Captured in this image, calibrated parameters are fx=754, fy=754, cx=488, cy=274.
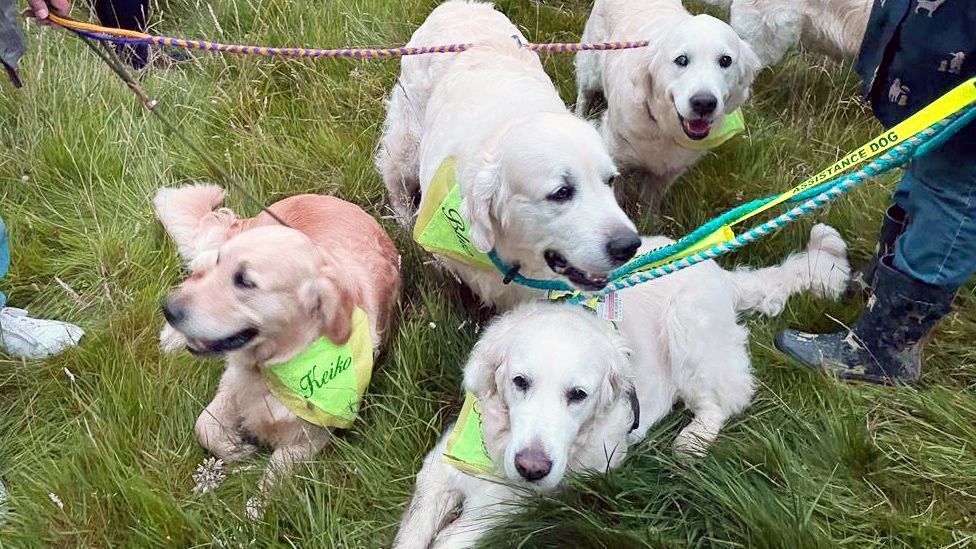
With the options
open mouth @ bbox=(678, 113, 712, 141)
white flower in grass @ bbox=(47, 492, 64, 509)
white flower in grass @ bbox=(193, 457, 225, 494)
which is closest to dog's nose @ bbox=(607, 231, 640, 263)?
open mouth @ bbox=(678, 113, 712, 141)

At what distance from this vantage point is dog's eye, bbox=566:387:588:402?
2.02 meters

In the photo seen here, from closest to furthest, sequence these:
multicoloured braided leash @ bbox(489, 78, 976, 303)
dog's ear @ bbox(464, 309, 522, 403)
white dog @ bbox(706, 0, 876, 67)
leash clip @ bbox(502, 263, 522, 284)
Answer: multicoloured braided leash @ bbox(489, 78, 976, 303), dog's ear @ bbox(464, 309, 522, 403), leash clip @ bbox(502, 263, 522, 284), white dog @ bbox(706, 0, 876, 67)

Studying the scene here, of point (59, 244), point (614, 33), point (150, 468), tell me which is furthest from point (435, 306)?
point (614, 33)

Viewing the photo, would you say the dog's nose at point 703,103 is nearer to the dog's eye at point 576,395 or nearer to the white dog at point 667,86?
the white dog at point 667,86

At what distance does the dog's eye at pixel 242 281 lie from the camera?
233cm

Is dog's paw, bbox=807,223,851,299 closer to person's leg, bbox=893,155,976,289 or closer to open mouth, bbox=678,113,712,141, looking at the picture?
person's leg, bbox=893,155,976,289

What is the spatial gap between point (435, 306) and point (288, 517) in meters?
1.00

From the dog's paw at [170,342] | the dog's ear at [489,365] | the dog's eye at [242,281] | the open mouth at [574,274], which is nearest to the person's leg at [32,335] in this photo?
the dog's paw at [170,342]

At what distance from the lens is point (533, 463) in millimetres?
1887

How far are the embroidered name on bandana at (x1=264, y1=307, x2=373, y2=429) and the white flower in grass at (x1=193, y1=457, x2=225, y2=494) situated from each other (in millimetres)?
282

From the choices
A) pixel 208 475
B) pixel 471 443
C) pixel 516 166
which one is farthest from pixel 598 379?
pixel 208 475

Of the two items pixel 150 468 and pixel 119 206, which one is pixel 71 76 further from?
pixel 150 468

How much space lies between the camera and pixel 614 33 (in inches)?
166

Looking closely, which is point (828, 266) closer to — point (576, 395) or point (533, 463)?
point (576, 395)
